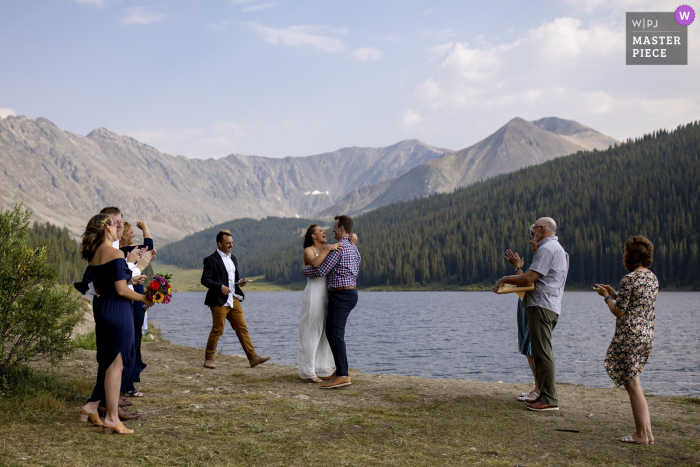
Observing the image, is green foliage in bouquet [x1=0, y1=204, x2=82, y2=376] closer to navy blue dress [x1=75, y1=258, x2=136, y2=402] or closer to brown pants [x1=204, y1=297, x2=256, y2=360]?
navy blue dress [x1=75, y1=258, x2=136, y2=402]

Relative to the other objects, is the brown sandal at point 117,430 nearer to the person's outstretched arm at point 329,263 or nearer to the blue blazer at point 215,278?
the person's outstretched arm at point 329,263

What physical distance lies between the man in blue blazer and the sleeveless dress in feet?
Answer: 7.75

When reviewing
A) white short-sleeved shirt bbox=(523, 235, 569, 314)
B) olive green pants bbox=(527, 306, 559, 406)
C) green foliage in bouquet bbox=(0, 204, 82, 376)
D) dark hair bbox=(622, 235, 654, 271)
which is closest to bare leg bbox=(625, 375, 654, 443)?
dark hair bbox=(622, 235, 654, 271)

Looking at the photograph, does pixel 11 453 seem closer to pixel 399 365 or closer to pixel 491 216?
pixel 399 365

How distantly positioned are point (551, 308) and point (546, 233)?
148 centimetres

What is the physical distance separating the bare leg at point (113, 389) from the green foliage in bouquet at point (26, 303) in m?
2.73

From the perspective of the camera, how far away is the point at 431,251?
6959 inches

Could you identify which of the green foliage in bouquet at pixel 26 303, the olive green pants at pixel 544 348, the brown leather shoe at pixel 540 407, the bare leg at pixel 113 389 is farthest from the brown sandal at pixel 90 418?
the olive green pants at pixel 544 348

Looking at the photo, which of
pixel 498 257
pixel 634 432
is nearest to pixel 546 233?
pixel 634 432

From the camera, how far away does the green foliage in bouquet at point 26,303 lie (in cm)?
927

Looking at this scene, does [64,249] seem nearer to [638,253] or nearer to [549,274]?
[549,274]

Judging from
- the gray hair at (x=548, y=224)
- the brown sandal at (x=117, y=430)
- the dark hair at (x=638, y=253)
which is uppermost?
the gray hair at (x=548, y=224)

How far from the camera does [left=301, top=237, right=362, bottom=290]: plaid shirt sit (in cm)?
1162

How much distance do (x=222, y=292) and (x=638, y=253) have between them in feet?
32.5
